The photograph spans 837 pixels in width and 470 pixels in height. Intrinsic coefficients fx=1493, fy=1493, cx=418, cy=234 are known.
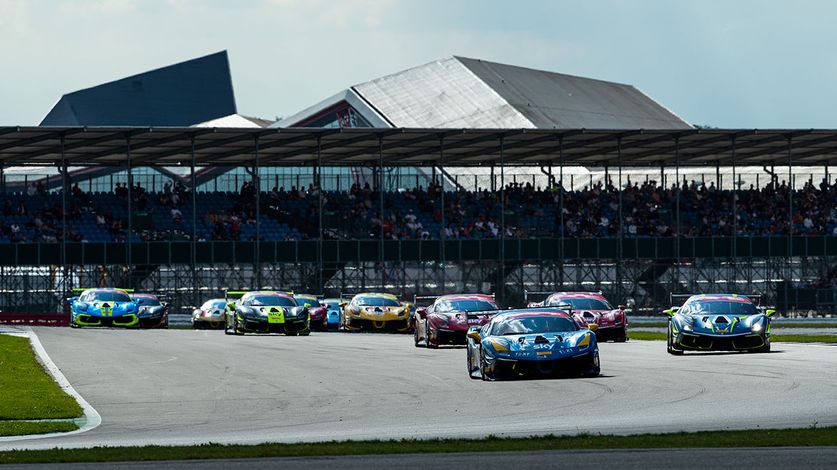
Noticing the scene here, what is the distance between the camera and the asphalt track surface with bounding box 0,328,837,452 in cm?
1620

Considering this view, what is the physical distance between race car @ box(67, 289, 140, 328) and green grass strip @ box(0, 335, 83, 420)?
1614 cm

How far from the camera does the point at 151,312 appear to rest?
157 ft

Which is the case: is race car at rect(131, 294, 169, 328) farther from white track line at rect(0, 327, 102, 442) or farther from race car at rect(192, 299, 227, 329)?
white track line at rect(0, 327, 102, 442)

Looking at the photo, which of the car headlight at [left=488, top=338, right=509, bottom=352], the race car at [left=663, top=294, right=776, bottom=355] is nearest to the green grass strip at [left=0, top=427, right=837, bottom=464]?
the car headlight at [left=488, top=338, right=509, bottom=352]

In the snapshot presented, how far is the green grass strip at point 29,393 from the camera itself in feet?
61.6

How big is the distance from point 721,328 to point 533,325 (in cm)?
605

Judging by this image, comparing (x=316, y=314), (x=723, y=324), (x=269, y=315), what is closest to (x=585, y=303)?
(x=723, y=324)

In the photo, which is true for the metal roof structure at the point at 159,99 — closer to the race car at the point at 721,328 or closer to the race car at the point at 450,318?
the race car at the point at 450,318

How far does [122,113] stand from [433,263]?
2549 inches

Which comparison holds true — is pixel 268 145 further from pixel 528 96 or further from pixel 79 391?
pixel 528 96

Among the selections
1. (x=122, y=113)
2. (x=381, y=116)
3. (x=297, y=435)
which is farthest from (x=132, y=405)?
(x=122, y=113)

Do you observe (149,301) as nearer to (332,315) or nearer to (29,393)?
(332,315)

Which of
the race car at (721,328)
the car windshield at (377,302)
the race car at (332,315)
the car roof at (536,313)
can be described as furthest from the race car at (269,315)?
the car roof at (536,313)

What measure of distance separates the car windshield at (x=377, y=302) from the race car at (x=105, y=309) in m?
7.42
